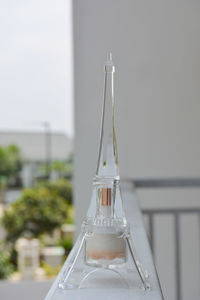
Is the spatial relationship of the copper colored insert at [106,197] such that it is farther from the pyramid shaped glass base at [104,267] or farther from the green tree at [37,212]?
the green tree at [37,212]

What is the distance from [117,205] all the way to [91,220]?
0.12ft

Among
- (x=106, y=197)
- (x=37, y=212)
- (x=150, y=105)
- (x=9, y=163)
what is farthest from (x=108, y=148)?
(x=9, y=163)

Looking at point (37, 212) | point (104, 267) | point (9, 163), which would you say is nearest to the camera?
point (104, 267)

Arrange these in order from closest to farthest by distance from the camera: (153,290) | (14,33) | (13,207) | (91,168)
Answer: (153,290) < (91,168) < (13,207) < (14,33)

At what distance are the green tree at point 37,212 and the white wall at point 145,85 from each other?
7126 mm

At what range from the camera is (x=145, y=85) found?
2.53 metres

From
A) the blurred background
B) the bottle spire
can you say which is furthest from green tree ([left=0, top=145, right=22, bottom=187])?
the bottle spire

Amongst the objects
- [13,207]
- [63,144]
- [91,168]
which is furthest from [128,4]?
[63,144]

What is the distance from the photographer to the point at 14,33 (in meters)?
10.6

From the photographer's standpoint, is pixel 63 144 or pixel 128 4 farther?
pixel 63 144

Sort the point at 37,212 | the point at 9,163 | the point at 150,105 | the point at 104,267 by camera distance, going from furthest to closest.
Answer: the point at 9,163 < the point at 37,212 < the point at 150,105 < the point at 104,267

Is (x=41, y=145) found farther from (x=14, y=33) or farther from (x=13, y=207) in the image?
(x=14, y=33)

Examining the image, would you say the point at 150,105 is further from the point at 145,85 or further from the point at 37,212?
the point at 37,212

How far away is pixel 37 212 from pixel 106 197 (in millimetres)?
9264
